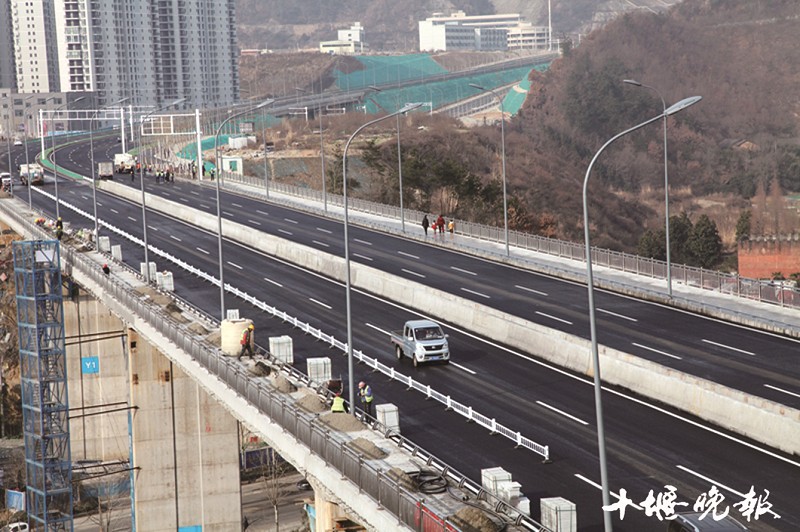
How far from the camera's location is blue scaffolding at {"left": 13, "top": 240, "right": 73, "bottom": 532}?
6550 centimetres

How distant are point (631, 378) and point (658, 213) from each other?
11124 cm

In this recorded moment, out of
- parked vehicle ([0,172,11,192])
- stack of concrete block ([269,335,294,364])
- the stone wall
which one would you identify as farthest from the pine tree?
stack of concrete block ([269,335,294,364])

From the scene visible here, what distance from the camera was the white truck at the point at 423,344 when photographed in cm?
4097

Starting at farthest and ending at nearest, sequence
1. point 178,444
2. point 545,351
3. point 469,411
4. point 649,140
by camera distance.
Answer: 1. point 649,140
2. point 178,444
3. point 545,351
4. point 469,411

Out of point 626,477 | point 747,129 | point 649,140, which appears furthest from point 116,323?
point 747,129

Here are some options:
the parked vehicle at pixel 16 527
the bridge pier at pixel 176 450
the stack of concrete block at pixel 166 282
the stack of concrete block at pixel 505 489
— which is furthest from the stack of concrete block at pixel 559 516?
the parked vehicle at pixel 16 527

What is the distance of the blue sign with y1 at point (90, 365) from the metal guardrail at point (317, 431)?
23.4 meters

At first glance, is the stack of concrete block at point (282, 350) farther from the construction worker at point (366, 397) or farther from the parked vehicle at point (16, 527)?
the parked vehicle at point (16, 527)

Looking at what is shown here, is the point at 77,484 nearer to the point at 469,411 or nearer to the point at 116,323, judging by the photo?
the point at 116,323

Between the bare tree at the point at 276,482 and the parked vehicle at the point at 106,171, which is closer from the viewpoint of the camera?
the bare tree at the point at 276,482

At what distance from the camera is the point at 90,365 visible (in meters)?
76.8

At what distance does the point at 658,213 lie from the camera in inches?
5704

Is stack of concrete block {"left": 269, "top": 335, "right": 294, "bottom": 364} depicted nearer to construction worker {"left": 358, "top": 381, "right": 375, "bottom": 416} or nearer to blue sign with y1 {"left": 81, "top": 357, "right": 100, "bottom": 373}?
construction worker {"left": 358, "top": 381, "right": 375, "bottom": 416}

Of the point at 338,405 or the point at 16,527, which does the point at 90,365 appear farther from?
the point at 338,405
